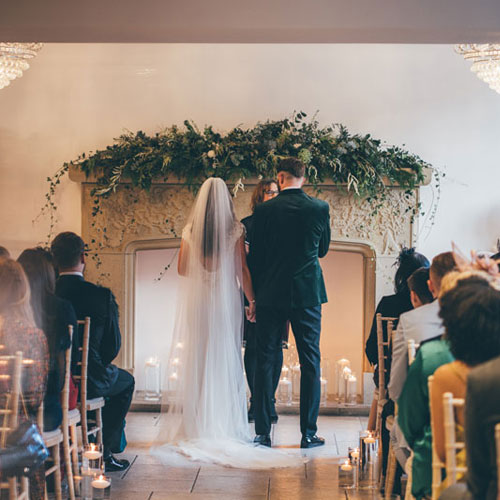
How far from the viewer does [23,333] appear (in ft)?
10.0

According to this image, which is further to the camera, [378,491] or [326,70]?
[326,70]

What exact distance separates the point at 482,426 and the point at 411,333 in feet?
4.40

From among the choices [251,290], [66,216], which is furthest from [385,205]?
[66,216]

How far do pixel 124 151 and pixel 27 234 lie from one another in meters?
1.14

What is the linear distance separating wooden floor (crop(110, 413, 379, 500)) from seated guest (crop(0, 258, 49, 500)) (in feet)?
2.68

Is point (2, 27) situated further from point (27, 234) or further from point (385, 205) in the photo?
point (385, 205)

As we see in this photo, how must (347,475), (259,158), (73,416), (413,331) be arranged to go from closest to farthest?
(413,331) → (73,416) → (347,475) → (259,158)

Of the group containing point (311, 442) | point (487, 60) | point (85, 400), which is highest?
point (487, 60)

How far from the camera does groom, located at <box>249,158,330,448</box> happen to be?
4516 millimetres

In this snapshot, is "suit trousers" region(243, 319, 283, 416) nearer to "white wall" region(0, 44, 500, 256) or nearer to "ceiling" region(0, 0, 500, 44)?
"white wall" region(0, 44, 500, 256)

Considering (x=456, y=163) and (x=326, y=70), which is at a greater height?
(x=326, y=70)

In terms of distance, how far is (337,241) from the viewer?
5.97 meters

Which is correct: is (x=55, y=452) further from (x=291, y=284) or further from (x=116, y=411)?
(x=291, y=284)

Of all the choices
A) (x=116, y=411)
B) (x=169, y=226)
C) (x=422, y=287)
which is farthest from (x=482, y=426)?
(x=169, y=226)
